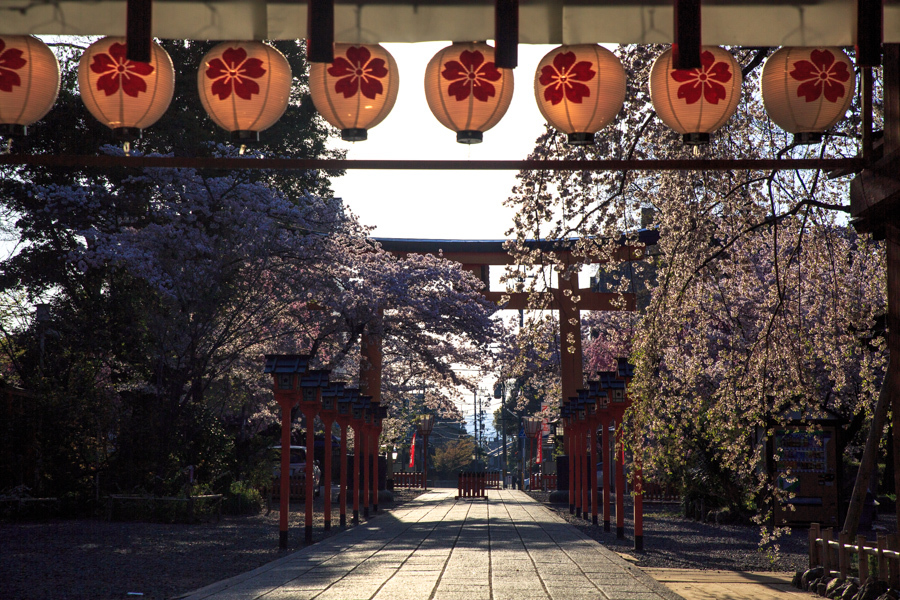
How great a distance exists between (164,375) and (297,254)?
4.57 meters

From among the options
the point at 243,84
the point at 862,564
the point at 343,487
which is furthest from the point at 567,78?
the point at 343,487

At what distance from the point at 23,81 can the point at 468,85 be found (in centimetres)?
262

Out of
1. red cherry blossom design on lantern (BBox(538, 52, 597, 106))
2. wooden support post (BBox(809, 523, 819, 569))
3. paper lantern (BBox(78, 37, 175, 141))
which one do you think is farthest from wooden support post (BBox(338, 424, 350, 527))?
red cherry blossom design on lantern (BBox(538, 52, 597, 106))

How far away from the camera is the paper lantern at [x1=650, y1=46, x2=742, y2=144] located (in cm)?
538

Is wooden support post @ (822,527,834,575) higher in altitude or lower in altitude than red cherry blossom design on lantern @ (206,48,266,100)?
lower

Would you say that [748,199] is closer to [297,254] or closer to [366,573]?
[366,573]

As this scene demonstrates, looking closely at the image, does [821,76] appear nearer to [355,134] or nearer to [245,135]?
[355,134]

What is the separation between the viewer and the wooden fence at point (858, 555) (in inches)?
289

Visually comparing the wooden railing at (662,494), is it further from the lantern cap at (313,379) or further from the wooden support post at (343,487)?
the lantern cap at (313,379)

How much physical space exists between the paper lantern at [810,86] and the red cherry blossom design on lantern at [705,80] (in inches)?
10.2

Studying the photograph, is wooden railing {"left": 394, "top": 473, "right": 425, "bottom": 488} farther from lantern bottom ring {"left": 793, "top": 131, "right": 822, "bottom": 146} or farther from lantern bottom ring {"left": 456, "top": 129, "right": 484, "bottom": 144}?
lantern bottom ring {"left": 793, "top": 131, "right": 822, "bottom": 146}

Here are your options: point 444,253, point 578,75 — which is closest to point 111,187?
point 444,253

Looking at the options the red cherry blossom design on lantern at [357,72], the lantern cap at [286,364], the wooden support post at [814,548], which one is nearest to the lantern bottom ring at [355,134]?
the red cherry blossom design on lantern at [357,72]

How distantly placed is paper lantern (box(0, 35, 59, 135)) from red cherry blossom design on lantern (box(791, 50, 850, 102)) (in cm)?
448
